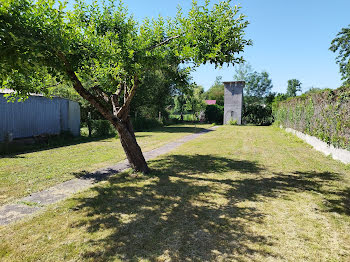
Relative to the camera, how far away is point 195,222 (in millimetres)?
4086

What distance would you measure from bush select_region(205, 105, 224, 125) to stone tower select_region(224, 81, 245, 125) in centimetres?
300

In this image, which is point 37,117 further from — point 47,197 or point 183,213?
point 183,213

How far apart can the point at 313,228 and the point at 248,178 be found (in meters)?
2.94

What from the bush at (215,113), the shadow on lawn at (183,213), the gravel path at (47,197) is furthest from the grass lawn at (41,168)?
the bush at (215,113)

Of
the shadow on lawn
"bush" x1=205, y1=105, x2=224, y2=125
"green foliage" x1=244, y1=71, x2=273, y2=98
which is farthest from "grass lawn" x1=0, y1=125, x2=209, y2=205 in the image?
"green foliage" x1=244, y1=71, x2=273, y2=98

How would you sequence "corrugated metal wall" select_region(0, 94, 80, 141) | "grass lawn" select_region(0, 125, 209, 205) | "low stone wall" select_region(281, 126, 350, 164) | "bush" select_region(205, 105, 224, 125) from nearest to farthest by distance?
"grass lawn" select_region(0, 125, 209, 205)
"low stone wall" select_region(281, 126, 350, 164)
"corrugated metal wall" select_region(0, 94, 80, 141)
"bush" select_region(205, 105, 224, 125)

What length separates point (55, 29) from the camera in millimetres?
4332

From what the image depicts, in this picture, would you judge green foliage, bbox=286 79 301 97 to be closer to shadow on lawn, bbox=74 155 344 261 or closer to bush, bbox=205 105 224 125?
bush, bbox=205 105 224 125

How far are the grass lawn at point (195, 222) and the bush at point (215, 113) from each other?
34833 millimetres

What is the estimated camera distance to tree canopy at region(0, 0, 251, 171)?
3936mm

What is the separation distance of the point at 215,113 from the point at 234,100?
5.16 meters

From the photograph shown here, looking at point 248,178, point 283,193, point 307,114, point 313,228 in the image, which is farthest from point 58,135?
point 307,114

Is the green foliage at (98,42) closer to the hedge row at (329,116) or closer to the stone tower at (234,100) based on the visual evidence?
the hedge row at (329,116)

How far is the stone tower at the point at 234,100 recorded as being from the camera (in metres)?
37.3
